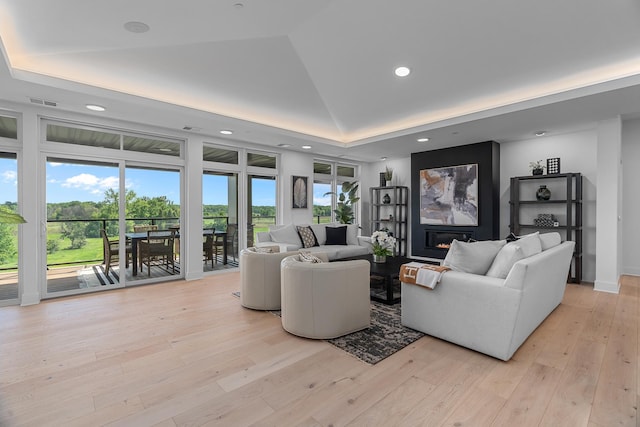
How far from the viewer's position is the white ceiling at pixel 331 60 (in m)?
2.77

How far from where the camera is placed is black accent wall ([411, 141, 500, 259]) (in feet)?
19.4

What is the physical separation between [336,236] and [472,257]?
3419 mm

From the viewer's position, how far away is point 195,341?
2.90 m

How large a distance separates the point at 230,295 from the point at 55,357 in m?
2.03

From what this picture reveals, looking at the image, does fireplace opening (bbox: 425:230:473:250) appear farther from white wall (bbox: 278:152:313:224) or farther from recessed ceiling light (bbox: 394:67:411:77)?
recessed ceiling light (bbox: 394:67:411:77)

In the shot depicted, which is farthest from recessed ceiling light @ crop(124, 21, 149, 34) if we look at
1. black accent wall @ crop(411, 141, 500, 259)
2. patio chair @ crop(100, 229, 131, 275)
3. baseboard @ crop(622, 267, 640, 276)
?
baseboard @ crop(622, 267, 640, 276)

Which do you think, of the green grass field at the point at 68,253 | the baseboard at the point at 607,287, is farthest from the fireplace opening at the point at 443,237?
the green grass field at the point at 68,253

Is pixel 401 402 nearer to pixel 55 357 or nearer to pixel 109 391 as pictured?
pixel 109 391

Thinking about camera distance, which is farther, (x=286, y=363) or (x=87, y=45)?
A: (x=87, y=45)

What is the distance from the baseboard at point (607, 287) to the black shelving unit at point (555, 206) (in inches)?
19.0

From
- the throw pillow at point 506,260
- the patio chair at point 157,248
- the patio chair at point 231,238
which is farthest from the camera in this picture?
the patio chair at point 231,238

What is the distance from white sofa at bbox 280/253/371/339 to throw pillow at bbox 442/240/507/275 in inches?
33.2

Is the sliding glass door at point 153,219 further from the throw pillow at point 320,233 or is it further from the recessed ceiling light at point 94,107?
the throw pillow at point 320,233

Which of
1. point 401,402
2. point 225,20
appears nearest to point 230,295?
point 401,402
